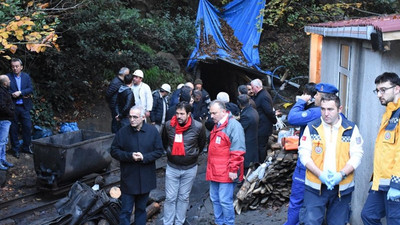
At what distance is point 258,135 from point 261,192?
1.85 m

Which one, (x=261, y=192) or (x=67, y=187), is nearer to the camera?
(x=261, y=192)

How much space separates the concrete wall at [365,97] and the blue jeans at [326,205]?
1029 mm

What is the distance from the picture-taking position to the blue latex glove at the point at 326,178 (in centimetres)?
509

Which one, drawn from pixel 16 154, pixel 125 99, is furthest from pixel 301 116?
pixel 16 154

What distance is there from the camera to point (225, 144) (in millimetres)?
6922

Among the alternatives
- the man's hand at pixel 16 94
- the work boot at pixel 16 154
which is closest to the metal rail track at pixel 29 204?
the work boot at pixel 16 154

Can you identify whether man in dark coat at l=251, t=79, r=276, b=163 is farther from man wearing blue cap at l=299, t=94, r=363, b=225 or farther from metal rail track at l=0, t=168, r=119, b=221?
man wearing blue cap at l=299, t=94, r=363, b=225

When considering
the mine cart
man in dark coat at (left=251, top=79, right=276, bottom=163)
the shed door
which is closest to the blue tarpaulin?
man in dark coat at (left=251, top=79, right=276, bottom=163)

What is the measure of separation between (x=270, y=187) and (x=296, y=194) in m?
1.87

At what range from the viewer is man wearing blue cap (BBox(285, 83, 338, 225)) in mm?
6043

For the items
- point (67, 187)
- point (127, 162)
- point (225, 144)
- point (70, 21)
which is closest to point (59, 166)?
point (67, 187)

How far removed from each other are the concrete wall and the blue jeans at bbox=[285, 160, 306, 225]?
868mm

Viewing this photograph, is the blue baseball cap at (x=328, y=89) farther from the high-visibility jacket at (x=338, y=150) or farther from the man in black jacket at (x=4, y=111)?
the man in black jacket at (x=4, y=111)

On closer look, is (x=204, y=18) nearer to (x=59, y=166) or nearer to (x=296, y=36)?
(x=296, y=36)
